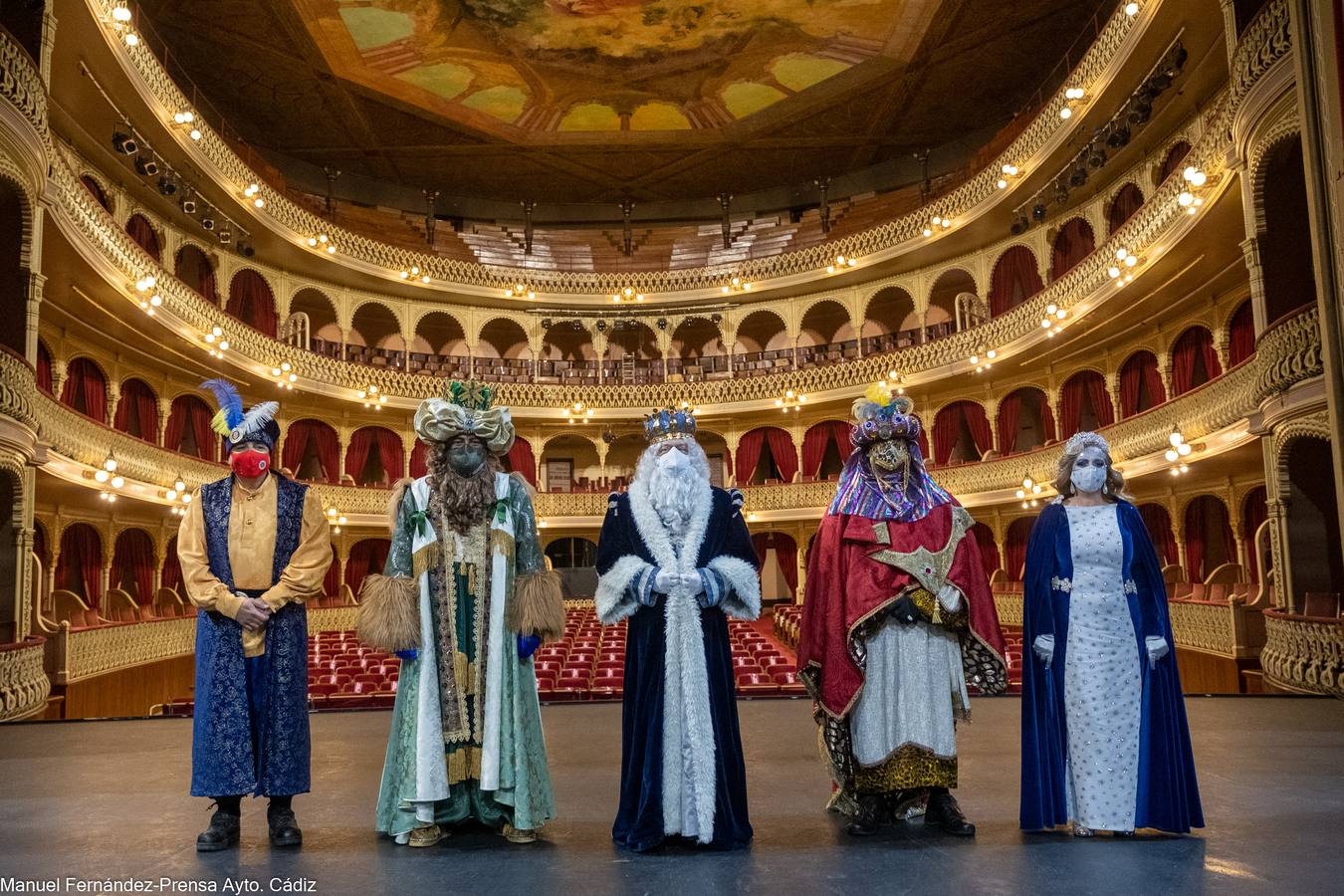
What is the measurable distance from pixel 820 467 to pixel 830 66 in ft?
30.8

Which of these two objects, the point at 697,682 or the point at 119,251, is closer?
the point at 697,682

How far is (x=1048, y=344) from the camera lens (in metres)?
17.1

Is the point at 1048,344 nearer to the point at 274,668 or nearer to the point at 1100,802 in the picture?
the point at 1100,802

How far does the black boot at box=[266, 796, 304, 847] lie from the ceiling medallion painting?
1631cm

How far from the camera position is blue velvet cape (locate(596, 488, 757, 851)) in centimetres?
349

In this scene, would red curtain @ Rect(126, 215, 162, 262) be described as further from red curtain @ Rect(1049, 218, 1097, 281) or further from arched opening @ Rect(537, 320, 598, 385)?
red curtain @ Rect(1049, 218, 1097, 281)

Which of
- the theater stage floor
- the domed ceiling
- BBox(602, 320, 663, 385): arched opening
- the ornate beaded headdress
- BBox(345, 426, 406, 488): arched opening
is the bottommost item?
the theater stage floor

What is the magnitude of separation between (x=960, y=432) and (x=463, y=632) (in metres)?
18.3

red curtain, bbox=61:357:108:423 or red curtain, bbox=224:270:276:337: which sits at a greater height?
red curtain, bbox=224:270:276:337

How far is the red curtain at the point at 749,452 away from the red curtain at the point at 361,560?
859 cm

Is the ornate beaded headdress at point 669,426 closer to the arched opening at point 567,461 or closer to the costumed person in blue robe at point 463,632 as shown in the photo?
the costumed person in blue robe at point 463,632

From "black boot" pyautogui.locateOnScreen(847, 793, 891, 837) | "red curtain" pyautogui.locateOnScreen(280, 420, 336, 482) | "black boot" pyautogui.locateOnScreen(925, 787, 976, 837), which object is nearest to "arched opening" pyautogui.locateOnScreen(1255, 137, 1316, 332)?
"black boot" pyautogui.locateOnScreen(925, 787, 976, 837)

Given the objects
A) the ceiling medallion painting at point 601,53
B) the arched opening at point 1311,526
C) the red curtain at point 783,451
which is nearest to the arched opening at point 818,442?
the red curtain at point 783,451

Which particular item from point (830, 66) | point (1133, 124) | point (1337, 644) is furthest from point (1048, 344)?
point (1337, 644)
